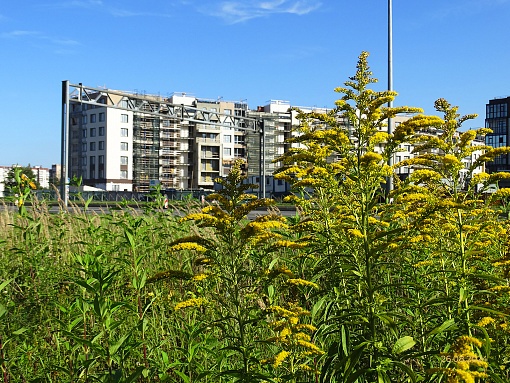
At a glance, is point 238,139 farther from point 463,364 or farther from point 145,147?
point 463,364

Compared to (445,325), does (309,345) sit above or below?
below

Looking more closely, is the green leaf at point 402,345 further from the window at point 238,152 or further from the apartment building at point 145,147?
the window at point 238,152

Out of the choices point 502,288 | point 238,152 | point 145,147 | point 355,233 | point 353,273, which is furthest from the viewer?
point 238,152

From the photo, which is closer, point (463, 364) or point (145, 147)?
point (463, 364)

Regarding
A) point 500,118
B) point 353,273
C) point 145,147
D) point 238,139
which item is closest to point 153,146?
point 145,147

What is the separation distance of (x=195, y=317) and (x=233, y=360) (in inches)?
33.4

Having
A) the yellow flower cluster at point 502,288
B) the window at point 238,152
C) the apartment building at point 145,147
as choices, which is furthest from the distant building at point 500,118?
the yellow flower cluster at point 502,288

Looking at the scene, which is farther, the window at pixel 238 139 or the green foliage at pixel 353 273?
the window at pixel 238 139

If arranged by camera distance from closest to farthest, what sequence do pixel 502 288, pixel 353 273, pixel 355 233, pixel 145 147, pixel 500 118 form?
pixel 355 233, pixel 353 273, pixel 502 288, pixel 145 147, pixel 500 118

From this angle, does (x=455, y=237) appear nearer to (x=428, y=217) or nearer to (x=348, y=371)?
(x=428, y=217)

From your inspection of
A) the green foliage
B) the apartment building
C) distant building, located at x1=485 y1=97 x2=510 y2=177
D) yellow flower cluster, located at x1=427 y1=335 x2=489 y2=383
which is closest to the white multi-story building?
the apartment building

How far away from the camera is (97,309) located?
3.40 meters

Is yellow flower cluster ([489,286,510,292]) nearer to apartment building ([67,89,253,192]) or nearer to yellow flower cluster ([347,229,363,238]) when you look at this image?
yellow flower cluster ([347,229,363,238])

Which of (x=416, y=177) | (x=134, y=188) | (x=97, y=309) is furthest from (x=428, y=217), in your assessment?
(x=134, y=188)
